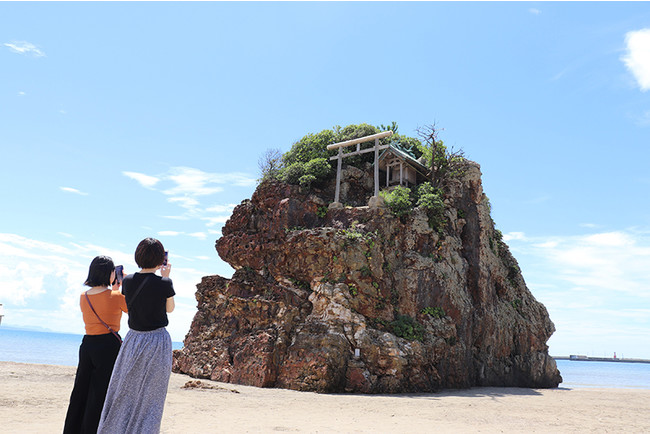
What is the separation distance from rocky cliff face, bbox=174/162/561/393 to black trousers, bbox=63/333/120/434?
13.1m

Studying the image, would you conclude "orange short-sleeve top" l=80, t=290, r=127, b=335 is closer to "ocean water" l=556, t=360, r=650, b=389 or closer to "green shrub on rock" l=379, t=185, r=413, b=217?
"green shrub on rock" l=379, t=185, r=413, b=217

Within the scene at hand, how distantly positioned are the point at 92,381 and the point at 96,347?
1.37 feet

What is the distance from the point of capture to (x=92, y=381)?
541 cm

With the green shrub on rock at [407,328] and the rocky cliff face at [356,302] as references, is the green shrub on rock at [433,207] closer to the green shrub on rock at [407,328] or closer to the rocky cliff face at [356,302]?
the rocky cliff face at [356,302]

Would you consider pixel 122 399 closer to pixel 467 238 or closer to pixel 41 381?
pixel 41 381

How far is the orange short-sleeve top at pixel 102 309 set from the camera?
541 centimetres

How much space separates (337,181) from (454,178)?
21.9ft

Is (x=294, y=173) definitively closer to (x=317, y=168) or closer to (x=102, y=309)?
(x=317, y=168)

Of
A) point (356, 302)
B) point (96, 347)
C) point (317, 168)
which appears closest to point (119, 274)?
point (96, 347)

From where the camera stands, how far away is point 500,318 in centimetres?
2528

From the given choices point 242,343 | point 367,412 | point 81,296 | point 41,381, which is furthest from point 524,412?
point 41,381

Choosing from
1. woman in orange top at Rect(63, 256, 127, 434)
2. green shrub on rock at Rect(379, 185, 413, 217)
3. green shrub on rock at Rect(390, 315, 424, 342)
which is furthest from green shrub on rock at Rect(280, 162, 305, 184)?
woman in orange top at Rect(63, 256, 127, 434)

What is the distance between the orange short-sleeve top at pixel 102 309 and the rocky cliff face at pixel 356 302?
13352 mm

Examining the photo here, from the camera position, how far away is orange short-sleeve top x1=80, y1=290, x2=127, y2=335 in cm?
541
